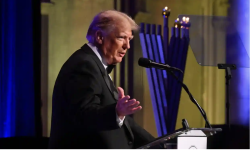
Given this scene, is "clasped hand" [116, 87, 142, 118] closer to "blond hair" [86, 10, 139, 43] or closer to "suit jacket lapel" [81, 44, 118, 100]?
"suit jacket lapel" [81, 44, 118, 100]

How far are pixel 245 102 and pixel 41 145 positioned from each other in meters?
2.66

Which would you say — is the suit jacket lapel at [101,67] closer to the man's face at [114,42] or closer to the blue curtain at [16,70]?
the man's face at [114,42]

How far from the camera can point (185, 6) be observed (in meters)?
4.18

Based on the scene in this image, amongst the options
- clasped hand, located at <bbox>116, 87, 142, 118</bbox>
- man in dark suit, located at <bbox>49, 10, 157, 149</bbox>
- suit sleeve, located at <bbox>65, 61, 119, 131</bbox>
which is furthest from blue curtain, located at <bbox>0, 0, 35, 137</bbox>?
clasped hand, located at <bbox>116, 87, 142, 118</bbox>

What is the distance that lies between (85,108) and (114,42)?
482 millimetres

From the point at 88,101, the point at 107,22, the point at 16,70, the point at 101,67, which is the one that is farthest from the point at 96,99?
the point at 16,70

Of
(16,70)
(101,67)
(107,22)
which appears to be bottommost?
(16,70)

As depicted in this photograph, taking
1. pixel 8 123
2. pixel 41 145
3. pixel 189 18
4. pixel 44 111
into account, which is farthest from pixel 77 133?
pixel 189 18

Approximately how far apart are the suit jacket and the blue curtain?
162 cm

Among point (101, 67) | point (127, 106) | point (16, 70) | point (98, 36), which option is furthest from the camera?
point (16, 70)

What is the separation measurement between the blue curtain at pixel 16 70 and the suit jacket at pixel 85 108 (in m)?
1.62

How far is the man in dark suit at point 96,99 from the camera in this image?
1532 millimetres

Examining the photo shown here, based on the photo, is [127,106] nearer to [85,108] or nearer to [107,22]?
[85,108]

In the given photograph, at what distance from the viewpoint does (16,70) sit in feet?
10.9
